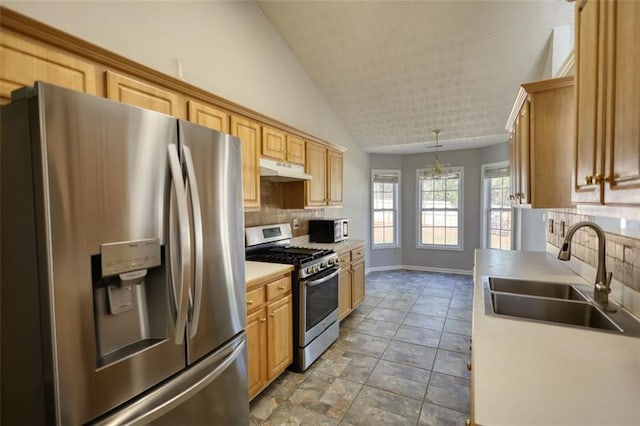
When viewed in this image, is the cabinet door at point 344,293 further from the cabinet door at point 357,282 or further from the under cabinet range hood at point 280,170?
the under cabinet range hood at point 280,170

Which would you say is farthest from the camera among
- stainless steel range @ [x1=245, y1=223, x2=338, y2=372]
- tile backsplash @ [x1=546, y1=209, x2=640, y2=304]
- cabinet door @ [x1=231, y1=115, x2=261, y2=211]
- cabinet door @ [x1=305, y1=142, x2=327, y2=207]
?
cabinet door @ [x1=305, y1=142, x2=327, y2=207]

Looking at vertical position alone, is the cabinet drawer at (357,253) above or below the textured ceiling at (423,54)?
below

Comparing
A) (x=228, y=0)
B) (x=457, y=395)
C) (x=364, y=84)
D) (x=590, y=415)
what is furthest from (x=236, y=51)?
(x=457, y=395)

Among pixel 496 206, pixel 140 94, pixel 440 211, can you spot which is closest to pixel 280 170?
pixel 140 94

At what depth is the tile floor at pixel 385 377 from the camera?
2.12 metres

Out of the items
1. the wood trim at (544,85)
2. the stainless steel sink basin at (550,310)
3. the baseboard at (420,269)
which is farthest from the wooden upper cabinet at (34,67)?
the baseboard at (420,269)

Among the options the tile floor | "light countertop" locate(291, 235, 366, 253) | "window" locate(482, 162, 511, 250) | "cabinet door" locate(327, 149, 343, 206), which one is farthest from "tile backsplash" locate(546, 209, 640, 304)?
"window" locate(482, 162, 511, 250)

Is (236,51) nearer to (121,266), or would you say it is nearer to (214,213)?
(214,213)

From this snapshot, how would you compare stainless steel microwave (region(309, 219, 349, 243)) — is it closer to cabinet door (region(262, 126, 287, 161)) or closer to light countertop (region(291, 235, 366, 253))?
light countertop (region(291, 235, 366, 253))

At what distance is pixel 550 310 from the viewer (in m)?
1.62

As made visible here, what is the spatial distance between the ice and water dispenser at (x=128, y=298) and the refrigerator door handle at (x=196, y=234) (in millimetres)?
126

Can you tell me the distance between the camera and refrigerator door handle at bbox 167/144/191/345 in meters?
1.20

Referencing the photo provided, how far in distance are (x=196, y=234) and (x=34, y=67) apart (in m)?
0.96

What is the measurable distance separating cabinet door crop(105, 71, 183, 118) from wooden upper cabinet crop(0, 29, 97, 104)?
0.28 feet
